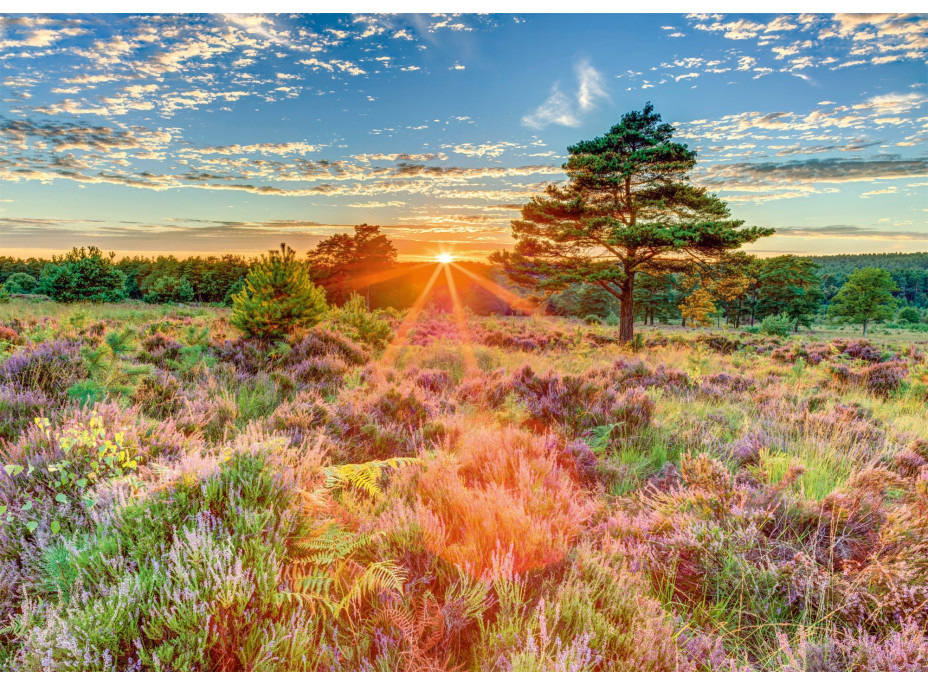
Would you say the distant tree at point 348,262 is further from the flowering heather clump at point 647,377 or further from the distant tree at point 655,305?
the distant tree at point 655,305

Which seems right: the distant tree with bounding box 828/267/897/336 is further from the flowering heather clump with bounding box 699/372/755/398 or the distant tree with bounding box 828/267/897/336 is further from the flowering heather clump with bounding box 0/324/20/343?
the flowering heather clump with bounding box 0/324/20/343

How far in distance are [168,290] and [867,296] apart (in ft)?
207

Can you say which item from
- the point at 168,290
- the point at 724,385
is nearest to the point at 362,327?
the point at 724,385

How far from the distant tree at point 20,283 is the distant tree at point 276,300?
14475mm

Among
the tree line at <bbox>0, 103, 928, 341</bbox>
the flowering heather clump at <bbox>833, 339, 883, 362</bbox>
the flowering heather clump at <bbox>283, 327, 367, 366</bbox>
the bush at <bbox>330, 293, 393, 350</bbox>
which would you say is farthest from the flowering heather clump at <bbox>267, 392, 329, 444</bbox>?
the flowering heather clump at <bbox>833, 339, 883, 362</bbox>

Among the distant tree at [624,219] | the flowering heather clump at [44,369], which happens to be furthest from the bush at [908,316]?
the flowering heather clump at [44,369]

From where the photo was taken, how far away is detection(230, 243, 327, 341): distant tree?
10484 millimetres

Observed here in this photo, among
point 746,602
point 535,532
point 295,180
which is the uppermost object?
point 295,180

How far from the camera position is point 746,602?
2.51m

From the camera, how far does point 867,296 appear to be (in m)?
46.4

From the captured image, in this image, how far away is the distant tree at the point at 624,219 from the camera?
51.4 feet
